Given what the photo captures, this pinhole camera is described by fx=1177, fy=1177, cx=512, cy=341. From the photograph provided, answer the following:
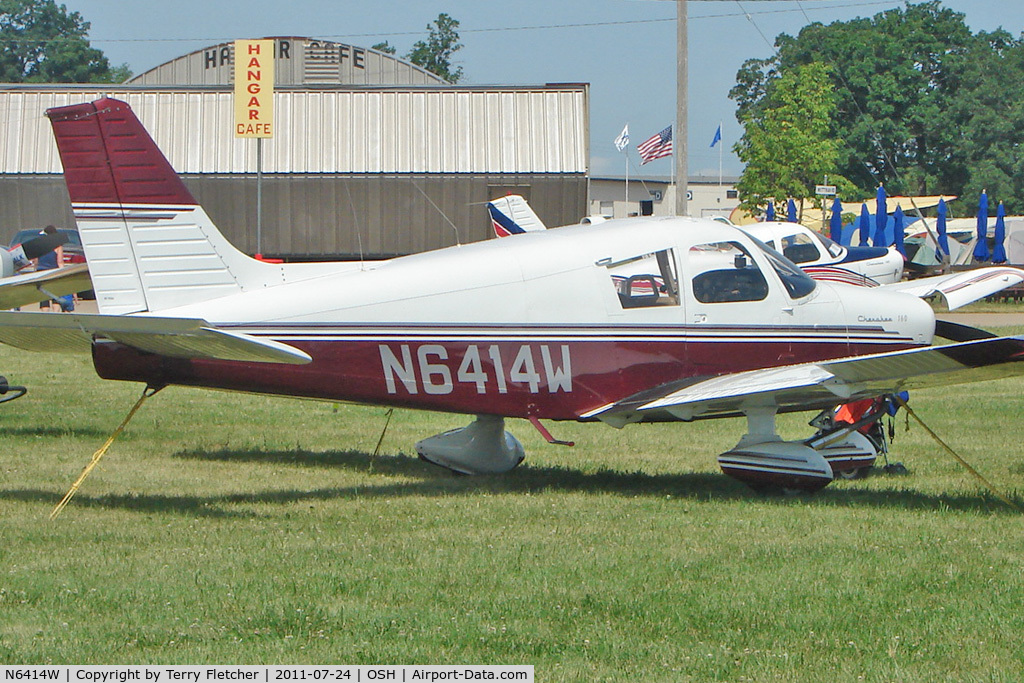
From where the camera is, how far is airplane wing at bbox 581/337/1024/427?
310 inches

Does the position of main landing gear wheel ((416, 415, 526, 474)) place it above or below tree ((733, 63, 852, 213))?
below

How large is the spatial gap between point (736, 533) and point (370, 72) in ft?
161

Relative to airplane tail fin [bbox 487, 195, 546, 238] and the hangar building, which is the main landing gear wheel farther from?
the hangar building

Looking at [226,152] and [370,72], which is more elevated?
[370,72]

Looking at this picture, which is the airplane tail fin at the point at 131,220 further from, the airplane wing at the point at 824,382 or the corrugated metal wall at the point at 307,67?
the corrugated metal wall at the point at 307,67

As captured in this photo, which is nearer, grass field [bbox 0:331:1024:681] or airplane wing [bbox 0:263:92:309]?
grass field [bbox 0:331:1024:681]

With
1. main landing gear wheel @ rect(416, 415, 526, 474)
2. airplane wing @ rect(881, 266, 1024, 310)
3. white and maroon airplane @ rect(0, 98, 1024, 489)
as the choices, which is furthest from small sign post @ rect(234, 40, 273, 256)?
white and maroon airplane @ rect(0, 98, 1024, 489)

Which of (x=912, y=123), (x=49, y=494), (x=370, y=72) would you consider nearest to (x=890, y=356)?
(x=49, y=494)

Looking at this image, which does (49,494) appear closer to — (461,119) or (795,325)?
(795,325)

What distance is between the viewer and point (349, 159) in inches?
1516

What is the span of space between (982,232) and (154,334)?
3283 centimetres

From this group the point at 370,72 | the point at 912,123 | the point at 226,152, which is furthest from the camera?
the point at 912,123

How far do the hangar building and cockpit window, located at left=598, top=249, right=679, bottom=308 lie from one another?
29053 millimetres

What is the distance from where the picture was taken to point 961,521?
8.10 meters
